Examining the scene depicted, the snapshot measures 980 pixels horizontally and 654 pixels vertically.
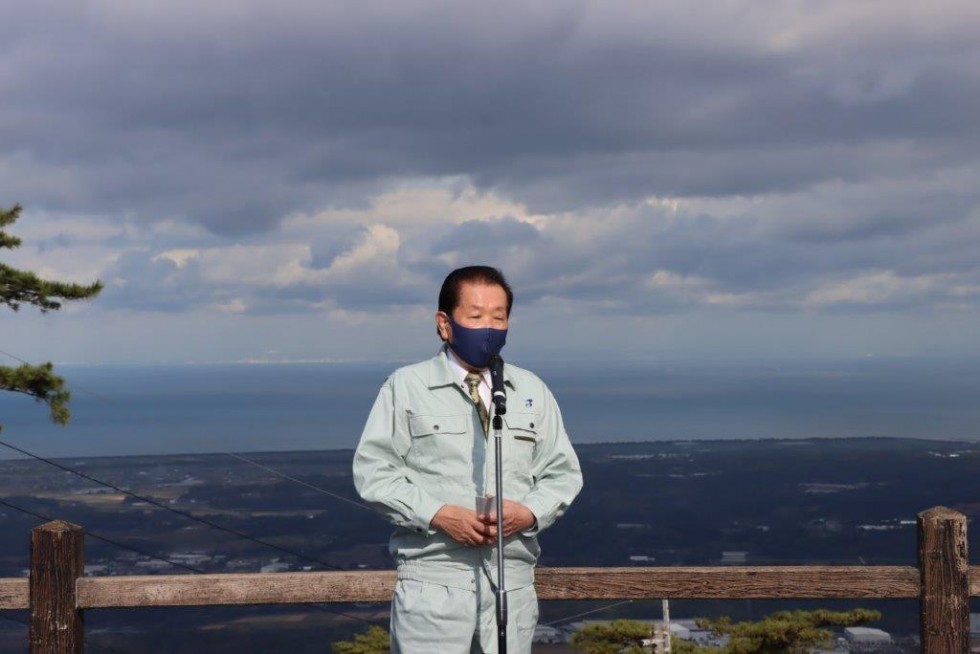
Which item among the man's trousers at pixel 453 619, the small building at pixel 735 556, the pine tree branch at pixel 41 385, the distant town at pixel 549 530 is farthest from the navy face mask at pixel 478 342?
the small building at pixel 735 556

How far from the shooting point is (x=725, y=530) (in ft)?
344

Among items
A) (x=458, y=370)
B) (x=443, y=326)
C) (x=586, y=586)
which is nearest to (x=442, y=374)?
(x=458, y=370)

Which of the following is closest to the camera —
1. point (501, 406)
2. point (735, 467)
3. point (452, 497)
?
point (501, 406)

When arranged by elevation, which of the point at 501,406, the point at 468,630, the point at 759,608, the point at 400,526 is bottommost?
the point at 759,608

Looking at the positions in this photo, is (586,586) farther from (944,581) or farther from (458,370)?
(944,581)

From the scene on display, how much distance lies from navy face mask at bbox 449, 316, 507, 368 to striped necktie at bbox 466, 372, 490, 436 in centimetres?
8

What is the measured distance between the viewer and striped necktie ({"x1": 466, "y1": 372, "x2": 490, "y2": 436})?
3.90 metres

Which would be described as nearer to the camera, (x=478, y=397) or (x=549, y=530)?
(x=478, y=397)

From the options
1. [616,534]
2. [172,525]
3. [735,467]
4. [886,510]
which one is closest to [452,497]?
[616,534]

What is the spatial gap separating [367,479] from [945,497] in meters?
116

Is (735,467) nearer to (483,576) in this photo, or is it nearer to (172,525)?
(172,525)

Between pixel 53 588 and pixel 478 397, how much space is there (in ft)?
7.88

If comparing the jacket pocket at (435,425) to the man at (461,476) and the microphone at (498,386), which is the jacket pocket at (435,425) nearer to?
the man at (461,476)

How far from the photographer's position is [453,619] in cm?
369
